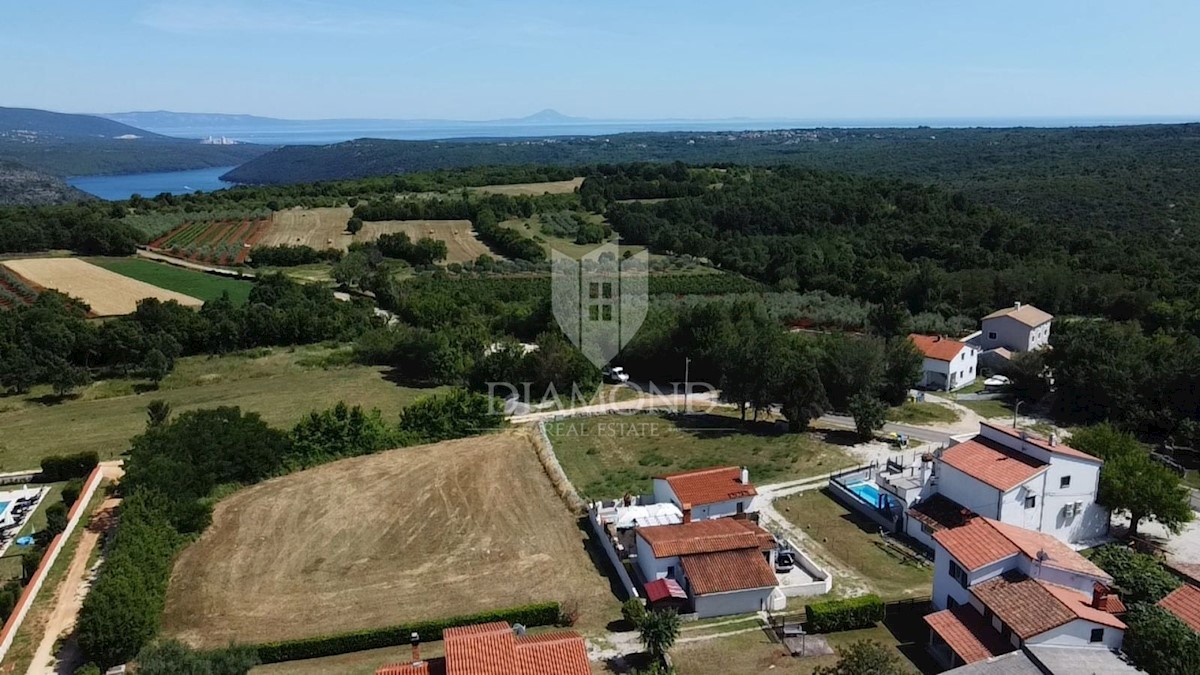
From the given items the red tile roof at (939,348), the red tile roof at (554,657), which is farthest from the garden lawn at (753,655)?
the red tile roof at (939,348)

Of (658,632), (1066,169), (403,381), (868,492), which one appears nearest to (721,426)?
(868,492)

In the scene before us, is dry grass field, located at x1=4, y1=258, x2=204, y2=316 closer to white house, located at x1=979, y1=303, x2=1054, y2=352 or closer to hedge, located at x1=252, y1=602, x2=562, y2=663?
hedge, located at x1=252, y1=602, x2=562, y2=663

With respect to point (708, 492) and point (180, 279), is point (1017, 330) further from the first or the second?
point (180, 279)

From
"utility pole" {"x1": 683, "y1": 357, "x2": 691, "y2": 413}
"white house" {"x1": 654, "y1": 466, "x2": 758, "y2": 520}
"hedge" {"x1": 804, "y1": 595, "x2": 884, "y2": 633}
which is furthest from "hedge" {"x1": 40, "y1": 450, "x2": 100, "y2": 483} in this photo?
"hedge" {"x1": 804, "y1": 595, "x2": 884, "y2": 633}

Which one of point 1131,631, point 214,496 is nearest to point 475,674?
point 1131,631

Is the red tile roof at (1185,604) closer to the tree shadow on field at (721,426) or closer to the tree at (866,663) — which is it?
the tree at (866,663)

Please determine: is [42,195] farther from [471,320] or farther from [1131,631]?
[1131,631]
